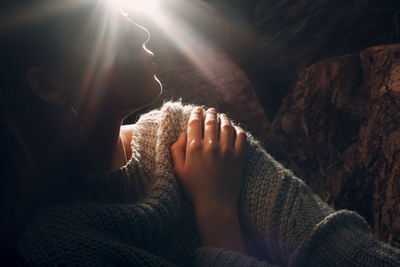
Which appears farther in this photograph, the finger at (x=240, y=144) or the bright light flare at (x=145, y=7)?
the bright light flare at (x=145, y=7)

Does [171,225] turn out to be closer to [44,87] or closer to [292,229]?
[292,229]

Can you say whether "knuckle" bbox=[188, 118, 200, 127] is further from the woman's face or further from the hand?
the woman's face

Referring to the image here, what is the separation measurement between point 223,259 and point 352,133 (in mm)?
839

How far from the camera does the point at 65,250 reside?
578mm

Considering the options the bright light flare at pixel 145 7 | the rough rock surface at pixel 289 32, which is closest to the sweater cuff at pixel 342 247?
the rough rock surface at pixel 289 32

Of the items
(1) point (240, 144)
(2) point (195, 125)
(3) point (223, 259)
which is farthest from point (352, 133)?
(3) point (223, 259)

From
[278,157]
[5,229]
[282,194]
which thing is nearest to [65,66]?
[5,229]

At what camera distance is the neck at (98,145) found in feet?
2.80

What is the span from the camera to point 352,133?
118 cm

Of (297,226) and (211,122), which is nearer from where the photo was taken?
(297,226)

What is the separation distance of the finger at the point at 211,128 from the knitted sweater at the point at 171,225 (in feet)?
0.37

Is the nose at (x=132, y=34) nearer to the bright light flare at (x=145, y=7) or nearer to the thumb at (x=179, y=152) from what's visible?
the thumb at (x=179, y=152)

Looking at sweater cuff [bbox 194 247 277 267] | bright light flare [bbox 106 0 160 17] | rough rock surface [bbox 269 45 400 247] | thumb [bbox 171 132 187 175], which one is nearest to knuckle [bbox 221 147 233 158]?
thumb [bbox 171 132 187 175]

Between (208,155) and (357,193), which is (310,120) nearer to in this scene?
(357,193)
